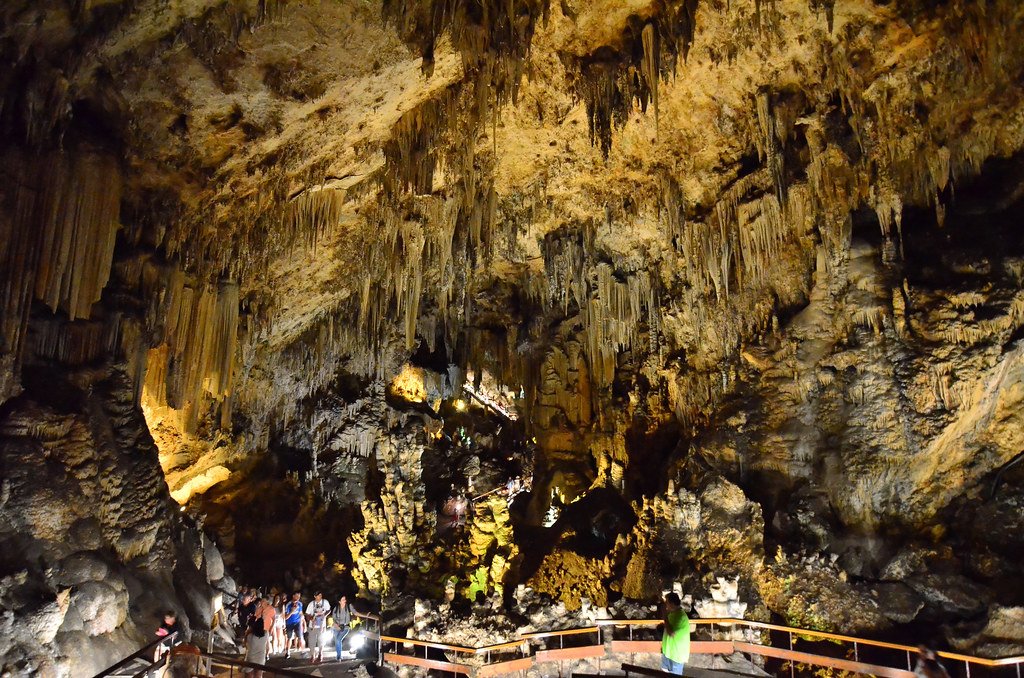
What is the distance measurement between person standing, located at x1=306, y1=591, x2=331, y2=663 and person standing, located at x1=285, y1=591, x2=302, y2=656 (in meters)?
0.16

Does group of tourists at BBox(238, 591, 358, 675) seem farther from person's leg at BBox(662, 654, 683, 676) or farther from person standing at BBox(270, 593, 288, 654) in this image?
person's leg at BBox(662, 654, 683, 676)

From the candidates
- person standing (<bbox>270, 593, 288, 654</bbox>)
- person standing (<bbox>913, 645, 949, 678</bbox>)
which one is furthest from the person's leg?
person standing (<bbox>270, 593, 288, 654</bbox>)

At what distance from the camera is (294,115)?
826 cm

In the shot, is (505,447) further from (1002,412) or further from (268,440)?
(1002,412)

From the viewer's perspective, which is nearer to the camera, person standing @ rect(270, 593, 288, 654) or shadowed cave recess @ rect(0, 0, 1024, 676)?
shadowed cave recess @ rect(0, 0, 1024, 676)

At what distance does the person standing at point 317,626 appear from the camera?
27.9 ft

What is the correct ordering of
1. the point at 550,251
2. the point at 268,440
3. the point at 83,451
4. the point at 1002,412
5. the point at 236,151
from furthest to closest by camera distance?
the point at 268,440 < the point at 550,251 < the point at 1002,412 < the point at 236,151 < the point at 83,451

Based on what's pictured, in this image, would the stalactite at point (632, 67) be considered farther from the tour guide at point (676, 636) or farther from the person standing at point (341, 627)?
the person standing at point (341, 627)

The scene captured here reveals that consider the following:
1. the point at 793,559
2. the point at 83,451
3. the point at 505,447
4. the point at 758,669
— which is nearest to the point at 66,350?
the point at 83,451

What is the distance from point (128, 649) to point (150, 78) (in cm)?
591

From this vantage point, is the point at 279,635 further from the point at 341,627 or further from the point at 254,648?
the point at 254,648

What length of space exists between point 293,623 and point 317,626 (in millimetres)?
452

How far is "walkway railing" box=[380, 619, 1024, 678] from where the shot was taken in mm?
7785

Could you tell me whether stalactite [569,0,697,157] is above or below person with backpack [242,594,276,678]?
above
